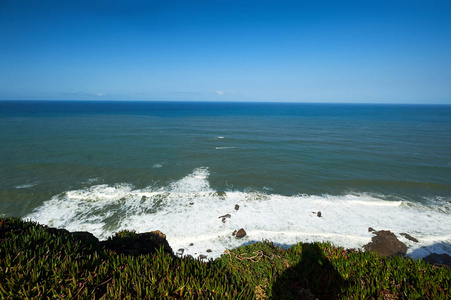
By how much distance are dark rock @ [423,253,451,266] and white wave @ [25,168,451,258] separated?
51cm

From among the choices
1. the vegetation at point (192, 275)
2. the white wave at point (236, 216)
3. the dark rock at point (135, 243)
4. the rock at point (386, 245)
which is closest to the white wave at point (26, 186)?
the white wave at point (236, 216)

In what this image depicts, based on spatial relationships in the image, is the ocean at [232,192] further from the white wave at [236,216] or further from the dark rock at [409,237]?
the dark rock at [409,237]

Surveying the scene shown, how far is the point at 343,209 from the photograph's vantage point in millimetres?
14961

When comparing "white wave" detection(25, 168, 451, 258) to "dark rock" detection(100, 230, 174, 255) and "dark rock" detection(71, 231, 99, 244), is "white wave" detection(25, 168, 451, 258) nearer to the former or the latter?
"dark rock" detection(100, 230, 174, 255)

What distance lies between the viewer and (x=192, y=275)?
11.7 feet

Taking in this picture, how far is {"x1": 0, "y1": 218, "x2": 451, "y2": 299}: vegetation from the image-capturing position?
3.16 metres

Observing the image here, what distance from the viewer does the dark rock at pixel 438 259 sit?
31.8 feet

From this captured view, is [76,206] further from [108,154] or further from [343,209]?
[343,209]

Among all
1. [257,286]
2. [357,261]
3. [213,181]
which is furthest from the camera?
[213,181]

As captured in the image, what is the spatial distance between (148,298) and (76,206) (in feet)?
50.8

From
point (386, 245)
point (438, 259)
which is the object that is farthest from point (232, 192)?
point (438, 259)

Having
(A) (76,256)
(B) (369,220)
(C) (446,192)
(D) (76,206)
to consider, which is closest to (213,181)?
(D) (76,206)

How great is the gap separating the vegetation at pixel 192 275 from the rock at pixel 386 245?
21.9ft

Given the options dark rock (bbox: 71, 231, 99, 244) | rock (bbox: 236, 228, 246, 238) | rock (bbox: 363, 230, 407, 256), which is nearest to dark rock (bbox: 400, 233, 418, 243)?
rock (bbox: 363, 230, 407, 256)
